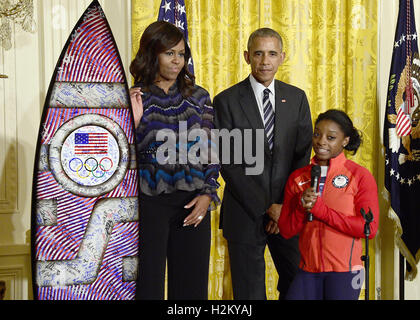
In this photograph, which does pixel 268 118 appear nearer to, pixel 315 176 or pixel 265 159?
pixel 265 159

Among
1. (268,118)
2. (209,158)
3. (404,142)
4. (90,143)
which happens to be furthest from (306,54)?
(90,143)

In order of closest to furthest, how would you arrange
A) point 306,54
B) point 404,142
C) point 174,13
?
A: point 174,13 → point 404,142 → point 306,54

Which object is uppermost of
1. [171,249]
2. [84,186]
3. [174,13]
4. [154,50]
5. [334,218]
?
[174,13]

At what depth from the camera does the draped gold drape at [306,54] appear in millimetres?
3215

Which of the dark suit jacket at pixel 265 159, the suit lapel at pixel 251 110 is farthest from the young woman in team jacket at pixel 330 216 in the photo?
the suit lapel at pixel 251 110

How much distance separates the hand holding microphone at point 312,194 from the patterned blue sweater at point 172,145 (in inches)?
13.7

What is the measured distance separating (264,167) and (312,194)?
1.19ft

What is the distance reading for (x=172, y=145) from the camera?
2.13 meters

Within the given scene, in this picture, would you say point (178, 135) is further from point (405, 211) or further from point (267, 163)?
point (405, 211)

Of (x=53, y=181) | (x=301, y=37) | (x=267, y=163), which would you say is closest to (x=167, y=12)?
(x=301, y=37)

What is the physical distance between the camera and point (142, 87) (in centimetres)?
220

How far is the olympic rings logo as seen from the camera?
2.16 metres

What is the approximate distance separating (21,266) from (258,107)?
5.12ft
